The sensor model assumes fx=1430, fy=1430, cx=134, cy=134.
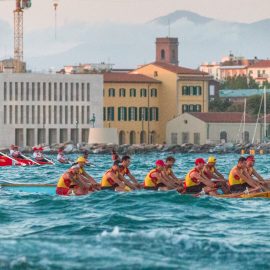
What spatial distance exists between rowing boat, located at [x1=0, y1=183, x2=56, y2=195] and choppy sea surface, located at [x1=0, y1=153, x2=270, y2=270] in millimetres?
772

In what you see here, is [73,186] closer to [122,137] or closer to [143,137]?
[122,137]

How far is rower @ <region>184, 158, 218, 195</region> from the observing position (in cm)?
4450

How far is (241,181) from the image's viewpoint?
149 ft

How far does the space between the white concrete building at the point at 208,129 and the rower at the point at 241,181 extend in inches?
3888

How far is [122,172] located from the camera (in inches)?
1795

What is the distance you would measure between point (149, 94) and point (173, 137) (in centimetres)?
574

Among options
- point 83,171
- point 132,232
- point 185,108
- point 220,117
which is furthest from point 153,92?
point 132,232

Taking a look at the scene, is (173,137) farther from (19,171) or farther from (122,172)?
(122,172)

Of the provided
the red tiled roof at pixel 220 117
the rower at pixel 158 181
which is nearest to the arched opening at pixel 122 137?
the red tiled roof at pixel 220 117

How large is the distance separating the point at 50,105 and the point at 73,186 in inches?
4061

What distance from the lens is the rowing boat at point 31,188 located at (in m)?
48.4

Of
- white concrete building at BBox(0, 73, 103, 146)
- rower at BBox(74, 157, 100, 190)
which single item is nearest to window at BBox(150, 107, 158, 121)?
white concrete building at BBox(0, 73, 103, 146)

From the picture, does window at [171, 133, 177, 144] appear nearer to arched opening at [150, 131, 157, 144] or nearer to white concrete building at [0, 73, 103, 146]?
arched opening at [150, 131, 157, 144]

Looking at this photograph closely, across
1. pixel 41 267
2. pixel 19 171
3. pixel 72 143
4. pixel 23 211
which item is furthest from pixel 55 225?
pixel 72 143
